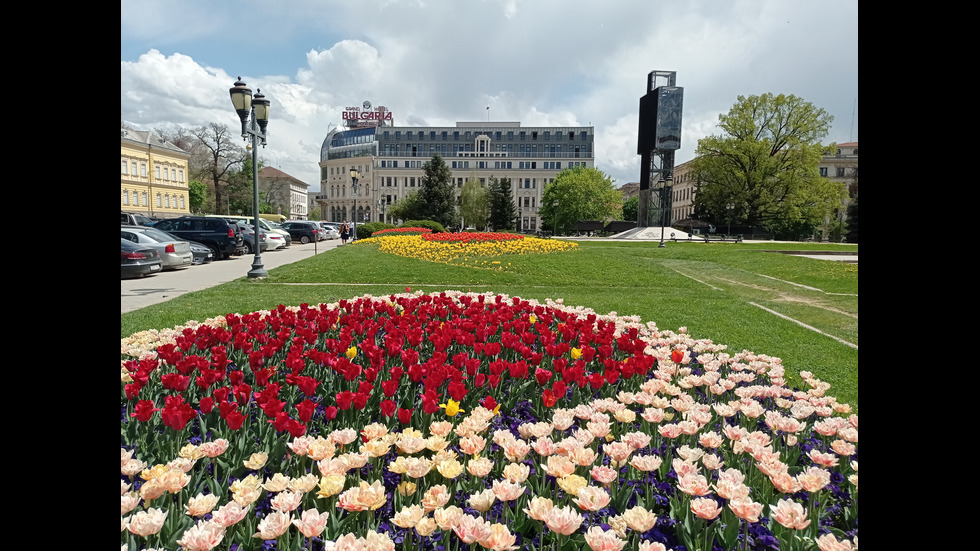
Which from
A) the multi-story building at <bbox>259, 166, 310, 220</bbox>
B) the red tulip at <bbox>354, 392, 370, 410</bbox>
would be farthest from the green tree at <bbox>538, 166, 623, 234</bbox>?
the multi-story building at <bbox>259, 166, 310, 220</bbox>

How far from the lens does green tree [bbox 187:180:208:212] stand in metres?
73.9

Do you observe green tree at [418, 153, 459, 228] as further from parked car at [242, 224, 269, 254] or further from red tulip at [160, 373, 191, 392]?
red tulip at [160, 373, 191, 392]

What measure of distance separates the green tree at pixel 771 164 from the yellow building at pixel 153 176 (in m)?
59.2

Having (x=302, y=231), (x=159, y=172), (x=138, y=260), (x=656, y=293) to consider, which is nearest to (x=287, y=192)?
(x=159, y=172)

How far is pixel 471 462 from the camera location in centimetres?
206

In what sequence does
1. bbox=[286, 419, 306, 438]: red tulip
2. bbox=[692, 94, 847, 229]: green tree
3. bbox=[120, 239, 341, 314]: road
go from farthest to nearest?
bbox=[692, 94, 847, 229]: green tree, bbox=[120, 239, 341, 314]: road, bbox=[286, 419, 306, 438]: red tulip

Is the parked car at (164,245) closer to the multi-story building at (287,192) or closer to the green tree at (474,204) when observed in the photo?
the green tree at (474,204)

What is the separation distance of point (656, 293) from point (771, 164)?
→ 4697 centimetres

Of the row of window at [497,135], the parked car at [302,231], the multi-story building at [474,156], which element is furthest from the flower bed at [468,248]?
the row of window at [497,135]

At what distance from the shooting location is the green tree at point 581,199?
65812mm

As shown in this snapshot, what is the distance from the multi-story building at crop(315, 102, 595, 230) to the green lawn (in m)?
86.7

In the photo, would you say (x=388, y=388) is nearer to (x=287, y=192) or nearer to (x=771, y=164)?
(x=771, y=164)
